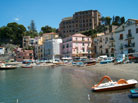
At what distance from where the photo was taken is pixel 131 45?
52.5 m

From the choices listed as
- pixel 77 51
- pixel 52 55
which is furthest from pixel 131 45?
pixel 52 55

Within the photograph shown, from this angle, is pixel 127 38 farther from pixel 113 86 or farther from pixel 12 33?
pixel 12 33

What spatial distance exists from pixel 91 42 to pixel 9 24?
7760 cm

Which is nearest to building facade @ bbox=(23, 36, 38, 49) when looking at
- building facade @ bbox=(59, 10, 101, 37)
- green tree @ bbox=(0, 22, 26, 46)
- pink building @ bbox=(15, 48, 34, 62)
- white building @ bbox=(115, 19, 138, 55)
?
green tree @ bbox=(0, 22, 26, 46)

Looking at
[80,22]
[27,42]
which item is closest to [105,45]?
[80,22]

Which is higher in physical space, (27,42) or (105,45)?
(27,42)

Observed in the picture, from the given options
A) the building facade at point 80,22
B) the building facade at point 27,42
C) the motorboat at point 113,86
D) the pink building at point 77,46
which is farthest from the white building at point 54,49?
the motorboat at point 113,86

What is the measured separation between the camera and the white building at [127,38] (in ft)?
168

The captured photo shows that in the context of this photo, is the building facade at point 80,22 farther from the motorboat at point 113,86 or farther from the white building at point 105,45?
the motorboat at point 113,86

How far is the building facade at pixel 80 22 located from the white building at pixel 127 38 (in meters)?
69.2

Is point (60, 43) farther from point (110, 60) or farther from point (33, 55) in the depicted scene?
point (110, 60)

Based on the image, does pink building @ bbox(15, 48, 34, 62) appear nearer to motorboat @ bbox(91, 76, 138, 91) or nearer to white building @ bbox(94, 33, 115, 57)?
white building @ bbox(94, 33, 115, 57)

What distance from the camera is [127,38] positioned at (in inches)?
2122

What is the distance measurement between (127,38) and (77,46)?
30.3 m
